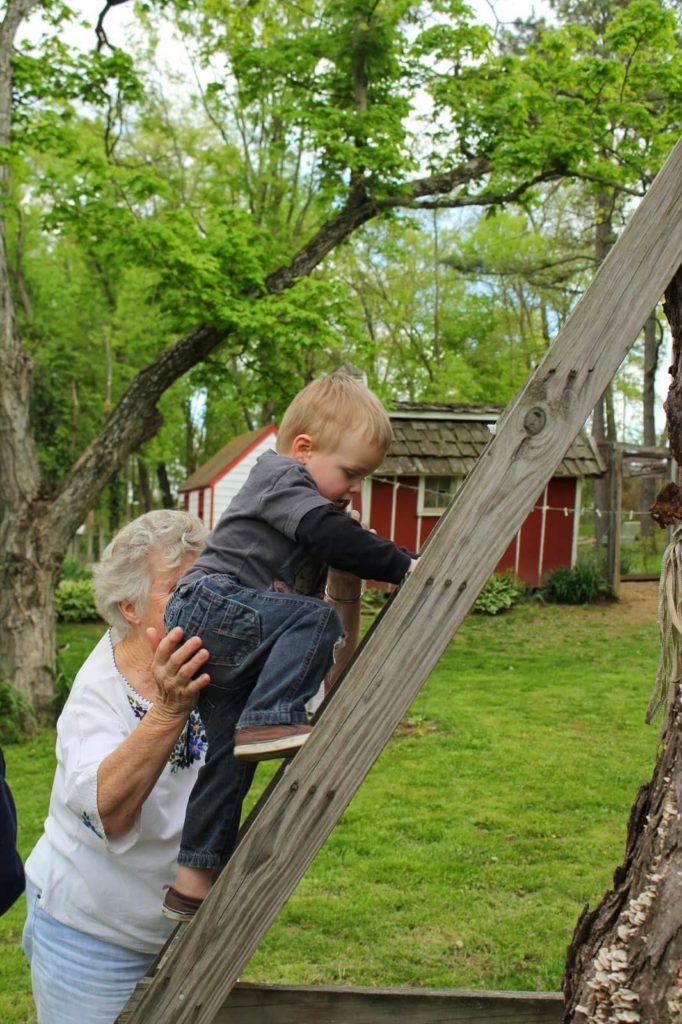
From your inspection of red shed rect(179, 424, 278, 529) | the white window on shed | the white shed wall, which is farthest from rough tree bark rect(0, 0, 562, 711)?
the white shed wall

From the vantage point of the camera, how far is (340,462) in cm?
237

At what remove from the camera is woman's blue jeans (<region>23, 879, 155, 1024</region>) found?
2.47 m

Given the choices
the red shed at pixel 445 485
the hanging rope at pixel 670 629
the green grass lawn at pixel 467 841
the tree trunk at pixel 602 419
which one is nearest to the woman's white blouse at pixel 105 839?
the hanging rope at pixel 670 629

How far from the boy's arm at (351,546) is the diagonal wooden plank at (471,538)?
43 centimetres

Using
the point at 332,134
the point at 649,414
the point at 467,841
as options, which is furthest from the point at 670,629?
the point at 649,414

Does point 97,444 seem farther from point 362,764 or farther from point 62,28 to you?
point 362,764

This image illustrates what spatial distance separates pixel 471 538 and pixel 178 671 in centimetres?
91

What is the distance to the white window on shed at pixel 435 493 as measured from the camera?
18.1 metres

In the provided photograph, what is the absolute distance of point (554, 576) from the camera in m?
17.3

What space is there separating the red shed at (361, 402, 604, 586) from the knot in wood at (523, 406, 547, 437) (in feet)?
52.1

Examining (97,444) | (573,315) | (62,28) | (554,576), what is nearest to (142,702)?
(573,315)

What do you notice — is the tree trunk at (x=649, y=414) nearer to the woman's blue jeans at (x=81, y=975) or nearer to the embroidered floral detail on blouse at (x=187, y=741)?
the embroidered floral detail on blouse at (x=187, y=741)

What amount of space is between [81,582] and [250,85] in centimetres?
1029

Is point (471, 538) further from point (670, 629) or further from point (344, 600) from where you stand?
point (344, 600)
